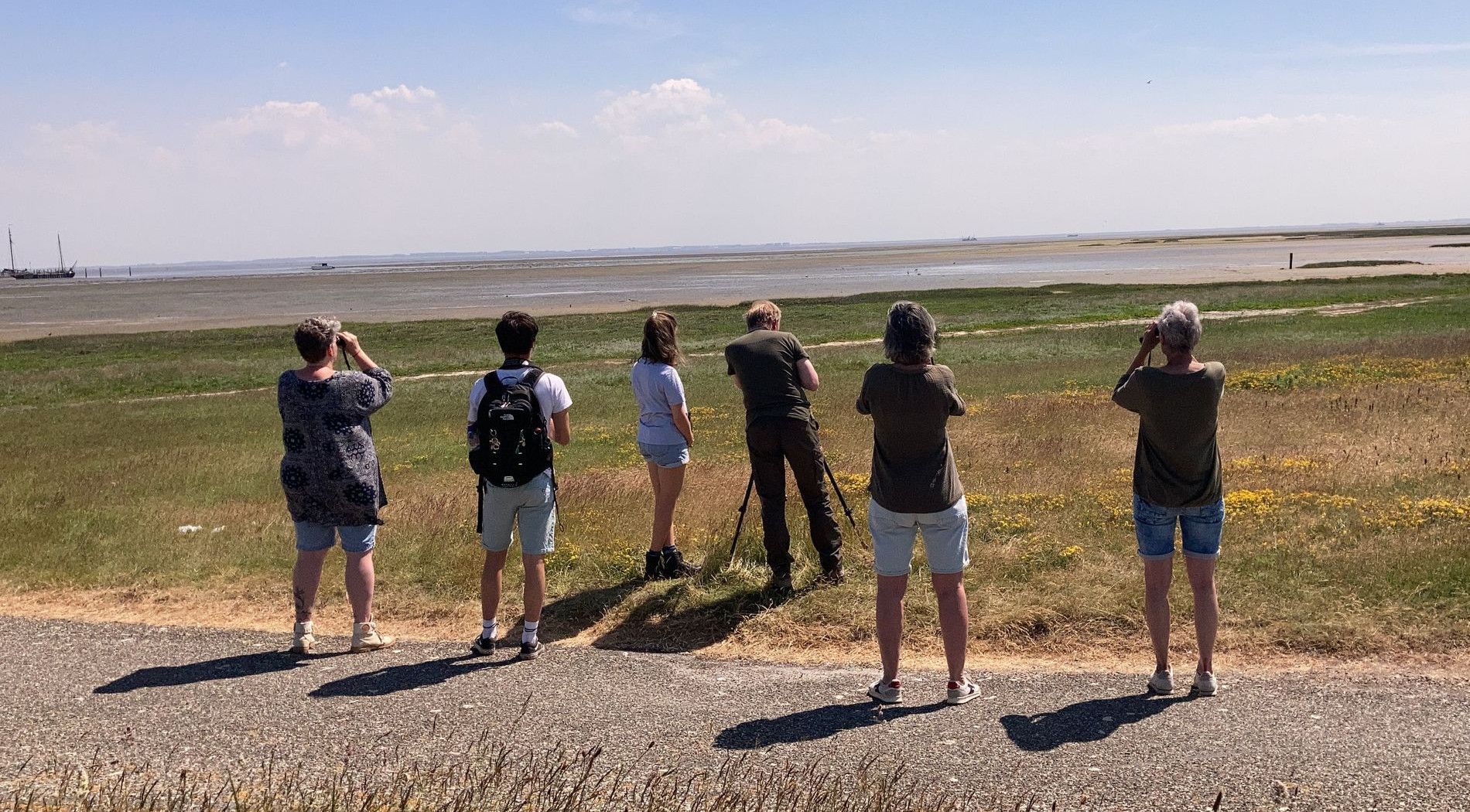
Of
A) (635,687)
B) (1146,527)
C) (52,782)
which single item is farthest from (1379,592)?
(52,782)

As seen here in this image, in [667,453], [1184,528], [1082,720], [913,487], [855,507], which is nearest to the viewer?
[1082,720]

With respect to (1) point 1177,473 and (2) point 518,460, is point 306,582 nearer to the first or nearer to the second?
(2) point 518,460

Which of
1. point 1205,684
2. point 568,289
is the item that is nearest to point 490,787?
point 1205,684

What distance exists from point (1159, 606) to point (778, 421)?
9.07ft

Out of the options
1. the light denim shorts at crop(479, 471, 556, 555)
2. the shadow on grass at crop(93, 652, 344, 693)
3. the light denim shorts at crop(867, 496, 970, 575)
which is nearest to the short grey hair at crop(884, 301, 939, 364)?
the light denim shorts at crop(867, 496, 970, 575)

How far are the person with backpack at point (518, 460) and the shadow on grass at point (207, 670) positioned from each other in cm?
119

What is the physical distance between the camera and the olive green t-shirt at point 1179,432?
18.3 feet

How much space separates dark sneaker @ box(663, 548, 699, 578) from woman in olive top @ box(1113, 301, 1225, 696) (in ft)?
11.8

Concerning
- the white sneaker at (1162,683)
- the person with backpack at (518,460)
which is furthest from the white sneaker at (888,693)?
the person with backpack at (518,460)

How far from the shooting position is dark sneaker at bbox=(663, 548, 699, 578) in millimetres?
8359

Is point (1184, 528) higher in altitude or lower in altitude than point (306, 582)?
higher

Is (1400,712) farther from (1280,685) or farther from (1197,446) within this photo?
(1197,446)

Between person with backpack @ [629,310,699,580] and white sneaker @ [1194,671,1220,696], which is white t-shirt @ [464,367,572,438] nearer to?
person with backpack @ [629,310,699,580]

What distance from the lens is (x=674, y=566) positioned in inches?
330
